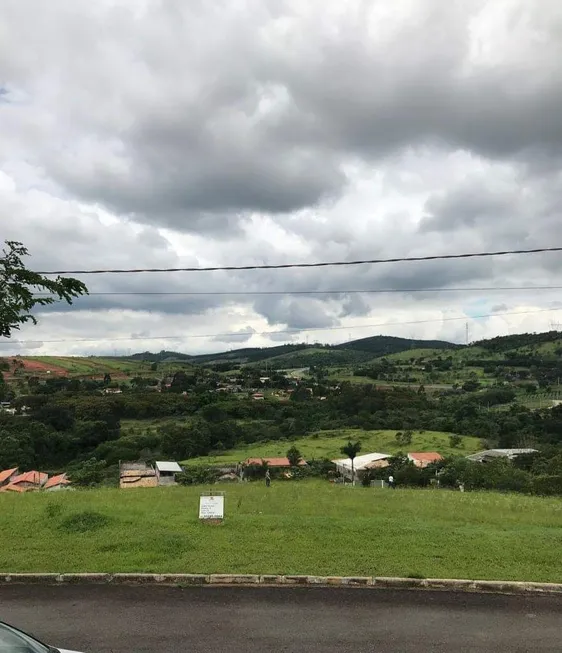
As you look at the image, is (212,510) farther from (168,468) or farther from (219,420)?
(219,420)

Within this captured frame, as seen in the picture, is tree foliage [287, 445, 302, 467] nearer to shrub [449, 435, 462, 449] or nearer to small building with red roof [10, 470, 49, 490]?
shrub [449, 435, 462, 449]

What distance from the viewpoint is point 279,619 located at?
24.2 ft

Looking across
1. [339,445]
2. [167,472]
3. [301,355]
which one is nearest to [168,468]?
[167,472]

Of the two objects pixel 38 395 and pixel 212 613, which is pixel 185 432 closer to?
pixel 38 395

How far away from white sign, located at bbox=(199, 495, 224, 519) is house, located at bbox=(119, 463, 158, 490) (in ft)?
74.0

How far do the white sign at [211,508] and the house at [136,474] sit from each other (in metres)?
22.5

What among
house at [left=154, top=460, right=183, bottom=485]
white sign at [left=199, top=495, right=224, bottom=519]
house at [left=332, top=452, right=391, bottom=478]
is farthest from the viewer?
house at [left=332, top=452, right=391, bottom=478]

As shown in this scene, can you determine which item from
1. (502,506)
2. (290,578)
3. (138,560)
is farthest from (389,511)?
(138,560)

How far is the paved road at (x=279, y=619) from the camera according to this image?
6668mm

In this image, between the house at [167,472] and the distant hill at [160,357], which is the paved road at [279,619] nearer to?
the house at [167,472]

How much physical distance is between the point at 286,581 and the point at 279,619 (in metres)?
1.22

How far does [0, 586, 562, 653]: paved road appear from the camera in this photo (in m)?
6.67

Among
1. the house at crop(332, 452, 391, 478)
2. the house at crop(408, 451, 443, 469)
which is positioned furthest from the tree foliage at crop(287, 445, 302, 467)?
the house at crop(408, 451, 443, 469)

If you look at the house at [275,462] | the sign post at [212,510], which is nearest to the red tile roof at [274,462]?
the house at [275,462]
